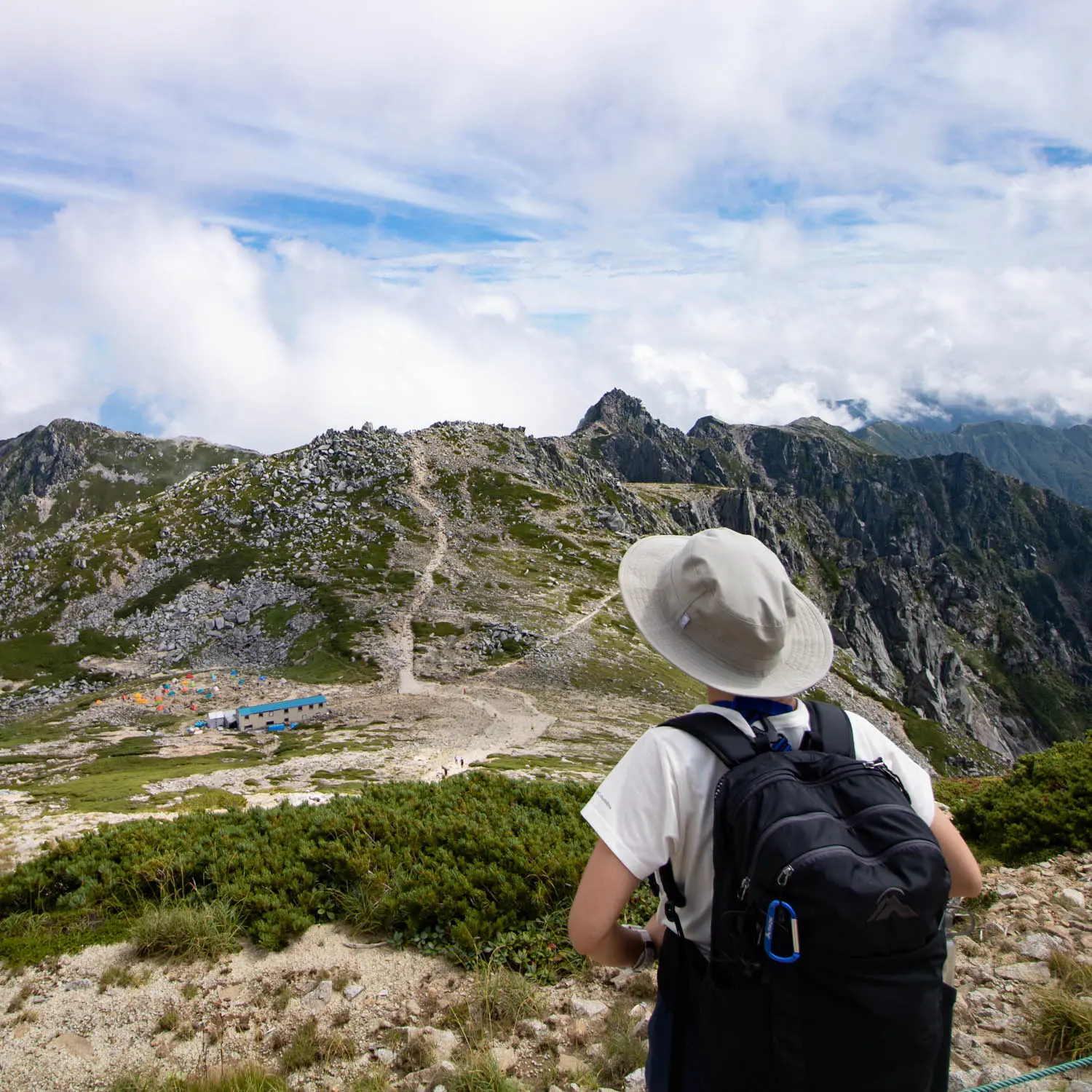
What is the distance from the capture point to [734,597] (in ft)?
11.7

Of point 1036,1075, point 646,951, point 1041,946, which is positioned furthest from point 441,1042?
point 1041,946

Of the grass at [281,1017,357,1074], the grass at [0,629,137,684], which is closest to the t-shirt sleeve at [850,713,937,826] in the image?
the grass at [281,1017,357,1074]

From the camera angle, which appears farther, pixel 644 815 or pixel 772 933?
pixel 644 815

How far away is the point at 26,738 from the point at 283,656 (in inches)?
1071

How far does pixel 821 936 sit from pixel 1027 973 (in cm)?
666

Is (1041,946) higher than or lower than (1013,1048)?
higher

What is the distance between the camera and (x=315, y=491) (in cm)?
13350

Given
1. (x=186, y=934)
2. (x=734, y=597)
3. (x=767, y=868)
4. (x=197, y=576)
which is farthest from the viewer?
(x=197, y=576)

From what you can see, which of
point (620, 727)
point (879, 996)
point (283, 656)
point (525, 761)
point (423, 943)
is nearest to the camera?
point (879, 996)

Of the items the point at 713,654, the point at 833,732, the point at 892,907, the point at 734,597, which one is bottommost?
the point at 892,907

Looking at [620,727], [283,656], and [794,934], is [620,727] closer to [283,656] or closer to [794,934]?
[283,656]

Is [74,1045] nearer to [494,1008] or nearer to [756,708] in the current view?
[494,1008]

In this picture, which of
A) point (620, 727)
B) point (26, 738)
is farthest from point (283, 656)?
point (620, 727)

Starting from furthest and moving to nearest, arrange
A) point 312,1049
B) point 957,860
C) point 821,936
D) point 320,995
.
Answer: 1. point 320,995
2. point 312,1049
3. point 957,860
4. point 821,936
